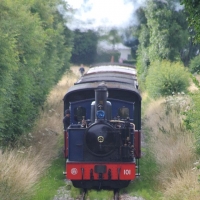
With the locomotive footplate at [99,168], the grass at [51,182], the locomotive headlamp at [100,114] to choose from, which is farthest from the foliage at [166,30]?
the locomotive headlamp at [100,114]

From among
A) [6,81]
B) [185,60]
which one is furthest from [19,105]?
[185,60]

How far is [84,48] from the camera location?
45031mm

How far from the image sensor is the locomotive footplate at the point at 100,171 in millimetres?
12266

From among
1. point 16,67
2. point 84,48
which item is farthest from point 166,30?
point 16,67

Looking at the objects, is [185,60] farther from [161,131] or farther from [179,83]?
[161,131]

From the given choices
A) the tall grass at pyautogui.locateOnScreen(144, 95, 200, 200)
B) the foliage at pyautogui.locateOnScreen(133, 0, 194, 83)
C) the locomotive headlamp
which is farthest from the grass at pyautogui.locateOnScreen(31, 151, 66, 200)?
the foliage at pyautogui.locateOnScreen(133, 0, 194, 83)

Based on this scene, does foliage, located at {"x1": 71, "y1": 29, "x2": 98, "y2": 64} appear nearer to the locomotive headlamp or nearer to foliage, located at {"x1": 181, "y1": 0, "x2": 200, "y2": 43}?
the locomotive headlamp

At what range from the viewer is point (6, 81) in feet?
44.9

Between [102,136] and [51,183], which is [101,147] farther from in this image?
[51,183]

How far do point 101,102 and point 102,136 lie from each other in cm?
77

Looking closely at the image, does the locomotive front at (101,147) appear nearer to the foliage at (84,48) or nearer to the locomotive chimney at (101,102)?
the locomotive chimney at (101,102)

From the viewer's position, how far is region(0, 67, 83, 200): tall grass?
10.6m

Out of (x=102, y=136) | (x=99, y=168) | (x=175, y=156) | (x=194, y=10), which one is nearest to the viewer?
(x=194, y=10)

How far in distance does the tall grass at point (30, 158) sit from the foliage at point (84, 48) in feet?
49.9
